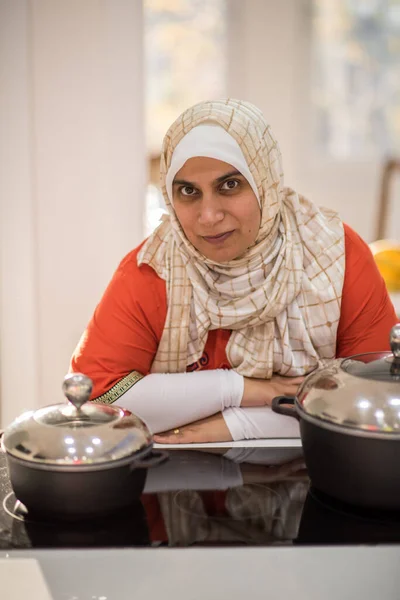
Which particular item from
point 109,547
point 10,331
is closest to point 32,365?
point 10,331

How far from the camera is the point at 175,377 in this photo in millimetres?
1429

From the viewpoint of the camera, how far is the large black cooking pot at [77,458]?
80 centimetres

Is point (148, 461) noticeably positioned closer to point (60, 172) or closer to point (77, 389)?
point (77, 389)

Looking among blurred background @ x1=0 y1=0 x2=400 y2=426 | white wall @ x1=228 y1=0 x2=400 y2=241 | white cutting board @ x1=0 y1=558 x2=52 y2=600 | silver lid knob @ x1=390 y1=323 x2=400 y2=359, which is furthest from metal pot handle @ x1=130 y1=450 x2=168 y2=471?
white wall @ x1=228 y1=0 x2=400 y2=241

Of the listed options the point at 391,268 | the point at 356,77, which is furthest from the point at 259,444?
the point at 356,77

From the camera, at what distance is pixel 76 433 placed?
2.67 feet

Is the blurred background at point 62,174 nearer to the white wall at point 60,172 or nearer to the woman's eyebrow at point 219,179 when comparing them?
the white wall at point 60,172

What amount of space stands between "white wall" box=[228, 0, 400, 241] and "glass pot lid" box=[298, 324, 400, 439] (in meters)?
3.99

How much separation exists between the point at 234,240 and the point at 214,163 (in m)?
0.16

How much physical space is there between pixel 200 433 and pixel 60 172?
1336 mm

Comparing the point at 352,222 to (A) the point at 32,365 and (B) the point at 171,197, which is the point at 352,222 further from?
(B) the point at 171,197

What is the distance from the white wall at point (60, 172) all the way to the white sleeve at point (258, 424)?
128 cm

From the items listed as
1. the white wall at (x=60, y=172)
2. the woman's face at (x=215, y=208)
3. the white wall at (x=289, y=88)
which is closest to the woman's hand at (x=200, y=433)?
the woman's face at (x=215, y=208)

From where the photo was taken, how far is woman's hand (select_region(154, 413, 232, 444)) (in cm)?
134
